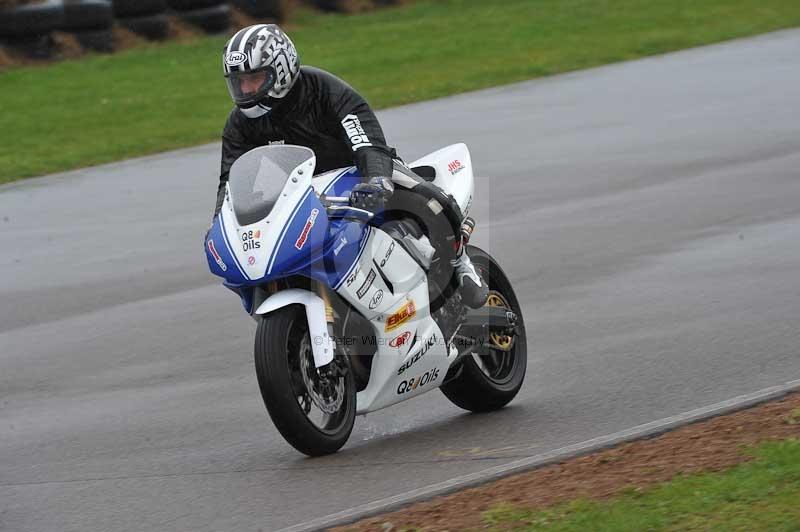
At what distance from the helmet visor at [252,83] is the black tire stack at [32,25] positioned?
671 inches

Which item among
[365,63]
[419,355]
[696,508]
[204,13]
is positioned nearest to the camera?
[696,508]

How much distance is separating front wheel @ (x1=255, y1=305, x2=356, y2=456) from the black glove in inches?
20.4

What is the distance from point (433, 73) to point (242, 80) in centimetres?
1422

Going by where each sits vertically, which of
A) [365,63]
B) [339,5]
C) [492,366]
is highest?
Answer: [492,366]

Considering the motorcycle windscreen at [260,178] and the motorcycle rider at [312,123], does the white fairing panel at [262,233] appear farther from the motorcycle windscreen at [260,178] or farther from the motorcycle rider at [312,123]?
the motorcycle rider at [312,123]

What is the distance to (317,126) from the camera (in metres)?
6.59

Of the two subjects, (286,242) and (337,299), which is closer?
(286,242)

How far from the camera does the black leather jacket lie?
21.1 ft

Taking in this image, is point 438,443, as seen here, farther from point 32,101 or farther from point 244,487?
point 32,101

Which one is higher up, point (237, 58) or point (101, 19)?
point (237, 58)


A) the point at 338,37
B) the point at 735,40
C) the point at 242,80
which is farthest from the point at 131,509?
the point at 338,37

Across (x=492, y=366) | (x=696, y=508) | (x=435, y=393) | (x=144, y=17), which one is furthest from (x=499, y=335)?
(x=144, y=17)

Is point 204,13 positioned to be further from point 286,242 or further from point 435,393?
point 286,242

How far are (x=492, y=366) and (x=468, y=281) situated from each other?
0.53m
